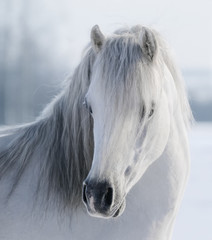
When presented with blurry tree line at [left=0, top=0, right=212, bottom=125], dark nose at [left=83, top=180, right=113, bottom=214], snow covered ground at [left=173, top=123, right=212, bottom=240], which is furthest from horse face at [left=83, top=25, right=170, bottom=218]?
blurry tree line at [left=0, top=0, right=212, bottom=125]

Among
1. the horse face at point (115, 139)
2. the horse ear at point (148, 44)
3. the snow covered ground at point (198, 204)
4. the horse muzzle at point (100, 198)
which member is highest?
the horse ear at point (148, 44)

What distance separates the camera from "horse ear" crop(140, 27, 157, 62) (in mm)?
2158

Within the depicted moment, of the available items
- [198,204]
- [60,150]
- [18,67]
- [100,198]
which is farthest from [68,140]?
[18,67]

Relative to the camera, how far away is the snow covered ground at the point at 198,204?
15.4ft

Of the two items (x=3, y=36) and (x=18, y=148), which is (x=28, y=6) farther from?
(x=18, y=148)

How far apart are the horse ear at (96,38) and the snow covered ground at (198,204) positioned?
726 millimetres

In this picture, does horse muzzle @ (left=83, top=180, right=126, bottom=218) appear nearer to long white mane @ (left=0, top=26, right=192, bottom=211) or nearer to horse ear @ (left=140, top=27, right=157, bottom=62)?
long white mane @ (left=0, top=26, right=192, bottom=211)

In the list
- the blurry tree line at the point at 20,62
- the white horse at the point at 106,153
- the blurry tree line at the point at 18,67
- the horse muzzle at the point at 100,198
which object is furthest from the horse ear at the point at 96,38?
the blurry tree line at the point at 18,67

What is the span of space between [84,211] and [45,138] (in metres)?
0.39

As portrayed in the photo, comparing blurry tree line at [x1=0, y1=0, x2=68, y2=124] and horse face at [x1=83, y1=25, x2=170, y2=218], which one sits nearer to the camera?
horse face at [x1=83, y1=25, x2=170, y2=218]

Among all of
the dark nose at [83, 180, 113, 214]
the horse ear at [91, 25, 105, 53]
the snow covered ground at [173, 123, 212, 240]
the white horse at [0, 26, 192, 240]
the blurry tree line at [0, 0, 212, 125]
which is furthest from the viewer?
the blurry tree line at [0, 0, 212, 125]

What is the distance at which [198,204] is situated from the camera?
5.99 m

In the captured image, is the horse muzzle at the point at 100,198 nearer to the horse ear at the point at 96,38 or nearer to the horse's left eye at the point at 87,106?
the horse's left eye at the point at 87,106

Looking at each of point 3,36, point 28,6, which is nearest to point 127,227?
point 3,36
